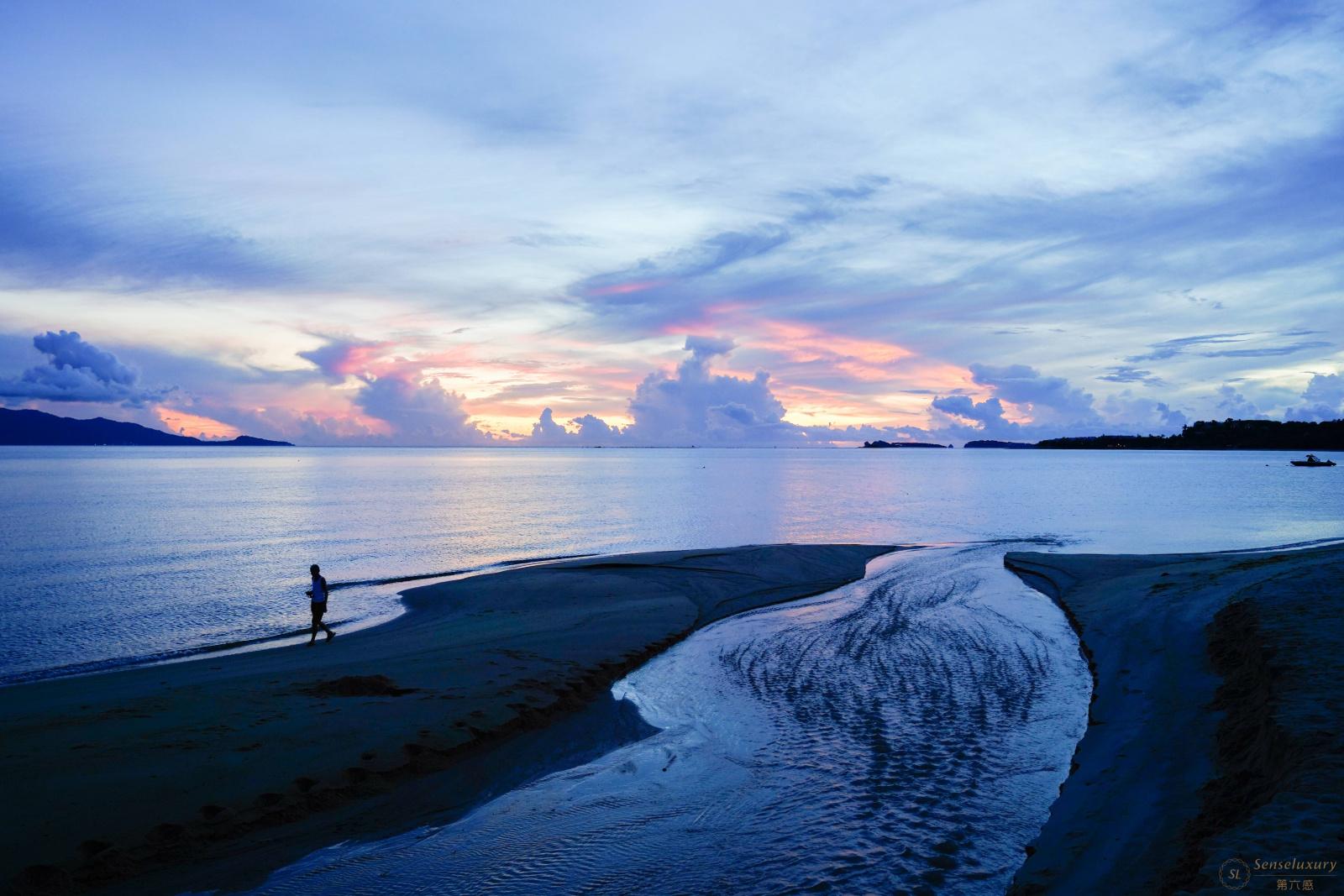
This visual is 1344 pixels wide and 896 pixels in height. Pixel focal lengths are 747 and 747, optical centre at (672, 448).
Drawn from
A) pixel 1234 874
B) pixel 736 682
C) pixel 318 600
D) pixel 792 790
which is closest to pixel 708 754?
pixel 792 790

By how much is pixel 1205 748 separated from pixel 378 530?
5673 cm

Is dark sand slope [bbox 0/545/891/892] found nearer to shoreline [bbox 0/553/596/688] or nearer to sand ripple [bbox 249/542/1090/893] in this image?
shoreline [bbox 0/553/596/688]

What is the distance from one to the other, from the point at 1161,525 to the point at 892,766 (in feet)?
195

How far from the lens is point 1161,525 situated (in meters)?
60.6

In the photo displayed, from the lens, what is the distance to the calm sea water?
2825cm

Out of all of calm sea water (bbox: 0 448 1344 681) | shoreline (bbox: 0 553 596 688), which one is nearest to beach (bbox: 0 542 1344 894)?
shoreline (bbox: 0 553 596 688)

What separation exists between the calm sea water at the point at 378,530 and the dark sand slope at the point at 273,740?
7.19m

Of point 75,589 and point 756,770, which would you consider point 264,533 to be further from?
point 756,770

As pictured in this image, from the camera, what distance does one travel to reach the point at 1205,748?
489 inches

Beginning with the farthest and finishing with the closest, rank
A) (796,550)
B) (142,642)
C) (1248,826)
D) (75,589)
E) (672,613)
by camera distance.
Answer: (796,550), (75,589), (672,613), (142,642), (1248,826)

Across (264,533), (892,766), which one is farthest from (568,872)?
(264,533)

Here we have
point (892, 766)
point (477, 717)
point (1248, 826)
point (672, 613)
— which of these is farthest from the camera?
point (672, 613)

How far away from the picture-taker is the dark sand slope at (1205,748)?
28.5ft

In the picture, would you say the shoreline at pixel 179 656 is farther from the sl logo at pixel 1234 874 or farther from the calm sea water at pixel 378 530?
the sl logo at pixel 1234 874
